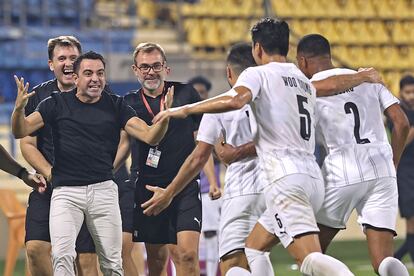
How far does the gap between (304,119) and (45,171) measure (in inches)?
88.3

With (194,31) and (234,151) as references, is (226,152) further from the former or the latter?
(194,31)

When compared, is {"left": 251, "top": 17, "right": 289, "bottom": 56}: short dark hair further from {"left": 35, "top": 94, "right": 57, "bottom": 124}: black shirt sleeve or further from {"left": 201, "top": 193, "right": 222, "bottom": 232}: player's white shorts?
{"left": 201, "top": 193, "right": 222, "bottom": 232}: player's white shorts

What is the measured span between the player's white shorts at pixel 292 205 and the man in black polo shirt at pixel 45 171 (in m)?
2.02

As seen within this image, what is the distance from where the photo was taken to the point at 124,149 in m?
9.55

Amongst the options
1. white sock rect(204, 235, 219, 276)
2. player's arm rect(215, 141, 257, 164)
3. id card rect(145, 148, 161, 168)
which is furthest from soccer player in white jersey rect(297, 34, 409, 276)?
white sock rect(204, 235, 219, 276)

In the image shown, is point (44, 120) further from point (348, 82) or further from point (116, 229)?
point (348, 82)

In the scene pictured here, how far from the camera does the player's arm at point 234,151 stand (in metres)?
8.18

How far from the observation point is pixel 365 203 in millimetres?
8406

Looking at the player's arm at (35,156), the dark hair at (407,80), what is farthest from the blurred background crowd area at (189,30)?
the player's arm at (35,156)

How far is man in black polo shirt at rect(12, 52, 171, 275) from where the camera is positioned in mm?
8328

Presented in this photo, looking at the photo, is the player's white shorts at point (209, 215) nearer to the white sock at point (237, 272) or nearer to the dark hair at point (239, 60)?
the dark hair at point (239, 60)

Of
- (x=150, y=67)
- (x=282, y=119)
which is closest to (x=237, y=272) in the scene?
(x=282, y=119)

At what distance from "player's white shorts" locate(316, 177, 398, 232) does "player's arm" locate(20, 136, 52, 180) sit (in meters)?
2.05

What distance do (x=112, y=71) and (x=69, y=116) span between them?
10.9 metres
